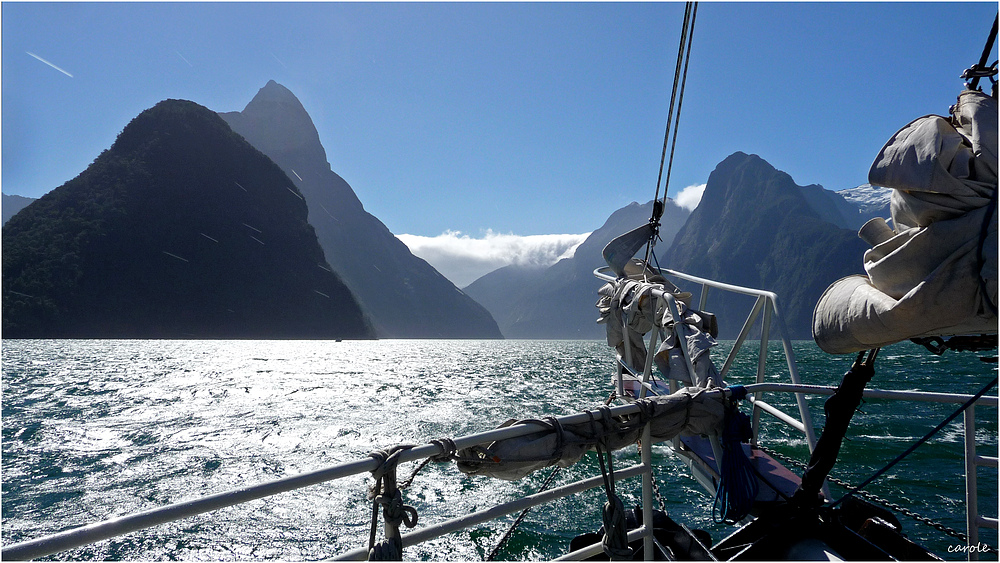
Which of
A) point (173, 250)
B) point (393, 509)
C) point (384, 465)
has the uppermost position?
point (173, 250)

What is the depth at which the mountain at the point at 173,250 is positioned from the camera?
78062 millimetres

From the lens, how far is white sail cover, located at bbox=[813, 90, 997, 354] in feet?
5.64

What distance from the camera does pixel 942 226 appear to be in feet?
5.82

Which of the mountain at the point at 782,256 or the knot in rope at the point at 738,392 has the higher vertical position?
the mountain at the point at 782,256

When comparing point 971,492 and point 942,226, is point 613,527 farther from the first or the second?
point 971,492

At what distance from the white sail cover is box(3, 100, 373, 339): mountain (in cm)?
9819

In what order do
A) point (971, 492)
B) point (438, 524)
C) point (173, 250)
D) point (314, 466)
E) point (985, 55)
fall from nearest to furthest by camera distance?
point (438, 524) → point (985, 55) → point (971, 492) → point (314, 466) → point (173, 250)

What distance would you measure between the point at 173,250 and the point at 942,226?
111 meters

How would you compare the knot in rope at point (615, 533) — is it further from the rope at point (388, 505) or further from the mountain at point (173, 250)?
the mountain at point (173, 250)

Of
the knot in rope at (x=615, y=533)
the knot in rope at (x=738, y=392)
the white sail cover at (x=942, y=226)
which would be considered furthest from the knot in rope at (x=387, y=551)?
the white sail cover at (x=942, y=226)

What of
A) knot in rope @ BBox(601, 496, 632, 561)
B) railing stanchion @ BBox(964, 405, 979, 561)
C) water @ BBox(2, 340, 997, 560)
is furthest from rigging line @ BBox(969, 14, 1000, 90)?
water @ BBox(2, 340, 997, 560)

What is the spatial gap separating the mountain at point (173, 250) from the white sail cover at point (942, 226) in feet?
322

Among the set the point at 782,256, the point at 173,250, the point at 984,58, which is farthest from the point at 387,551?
the point at 782,256

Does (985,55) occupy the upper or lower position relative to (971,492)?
upper
